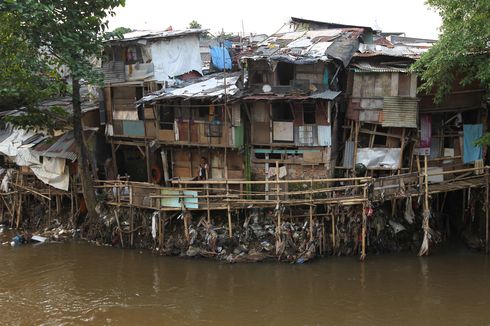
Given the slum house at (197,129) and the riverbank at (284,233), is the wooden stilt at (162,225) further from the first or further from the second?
the slum house at (197,129)

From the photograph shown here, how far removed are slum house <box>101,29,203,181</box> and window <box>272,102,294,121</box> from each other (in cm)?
501

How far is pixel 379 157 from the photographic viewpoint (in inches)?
758

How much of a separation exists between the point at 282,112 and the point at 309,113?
44.1 inches

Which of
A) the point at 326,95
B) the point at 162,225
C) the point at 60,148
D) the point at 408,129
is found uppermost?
the point at 326,95

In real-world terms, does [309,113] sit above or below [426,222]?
above

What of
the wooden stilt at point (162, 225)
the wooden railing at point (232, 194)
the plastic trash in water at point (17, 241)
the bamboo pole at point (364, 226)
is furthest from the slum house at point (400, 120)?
the plastic trash in water at point (17, 241)

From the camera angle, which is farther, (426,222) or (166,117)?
(166,117)

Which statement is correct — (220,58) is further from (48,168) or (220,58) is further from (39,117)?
(48,168)

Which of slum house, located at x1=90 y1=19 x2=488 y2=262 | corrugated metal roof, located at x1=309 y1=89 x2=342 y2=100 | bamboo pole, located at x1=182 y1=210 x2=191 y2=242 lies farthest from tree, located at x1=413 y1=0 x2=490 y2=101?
bamboo pole, located at x1=182 y1=210 x2=191 y2=242

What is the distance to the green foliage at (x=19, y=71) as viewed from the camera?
16.2 metres

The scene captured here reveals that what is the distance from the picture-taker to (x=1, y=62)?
16.4m

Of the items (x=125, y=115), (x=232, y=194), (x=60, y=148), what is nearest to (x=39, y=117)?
(x=60, y=148)

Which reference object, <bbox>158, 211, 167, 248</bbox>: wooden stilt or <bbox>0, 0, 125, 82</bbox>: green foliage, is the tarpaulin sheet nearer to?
<bbox>0, 0, 125, 82</bbox>: green foliage

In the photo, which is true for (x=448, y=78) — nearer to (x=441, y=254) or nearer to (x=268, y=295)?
(x=441, y=254)
